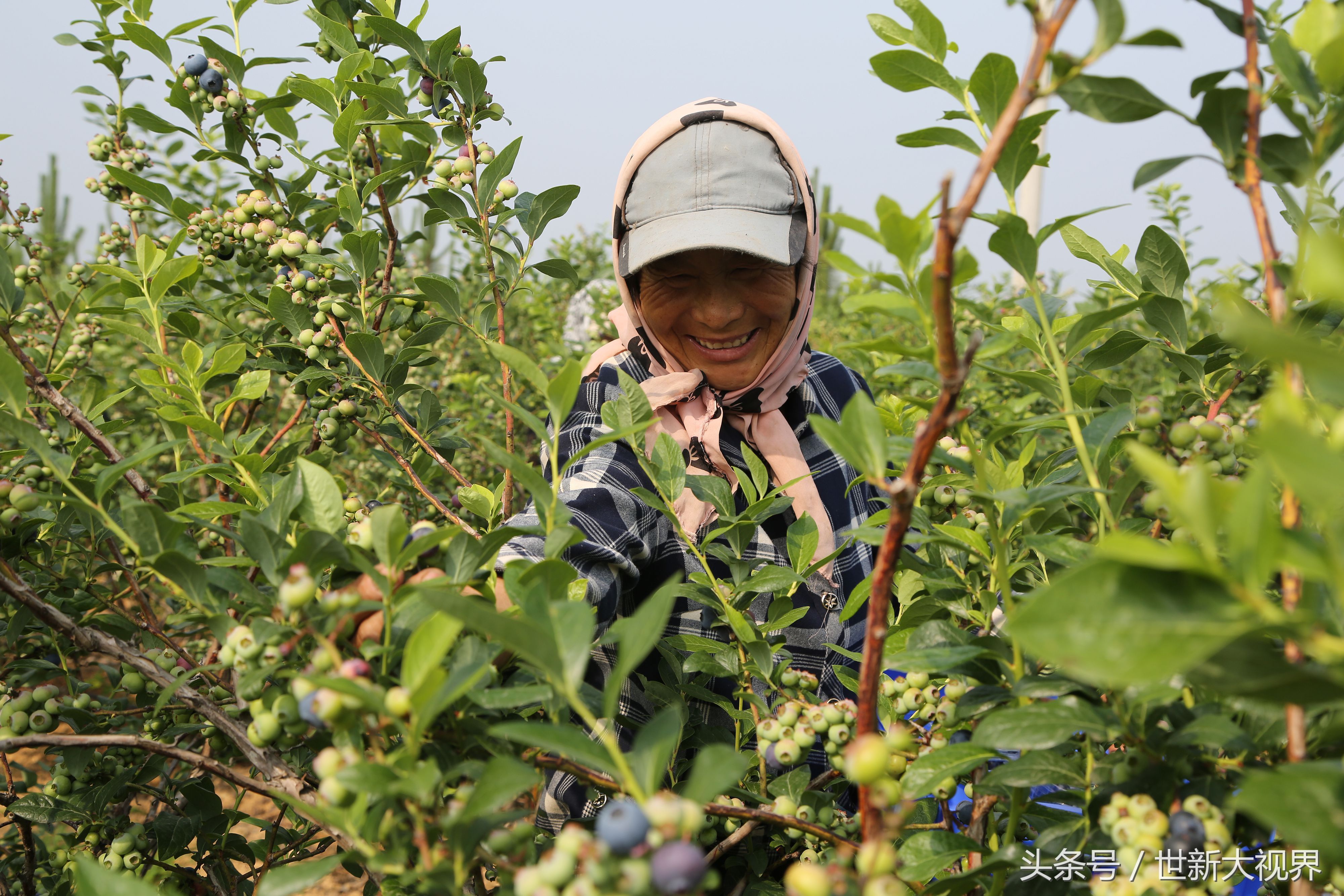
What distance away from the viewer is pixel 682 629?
5.07 feet

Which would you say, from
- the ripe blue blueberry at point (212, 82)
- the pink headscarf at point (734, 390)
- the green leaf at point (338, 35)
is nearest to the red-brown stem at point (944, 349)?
the pink headscarf at point (734, 390)

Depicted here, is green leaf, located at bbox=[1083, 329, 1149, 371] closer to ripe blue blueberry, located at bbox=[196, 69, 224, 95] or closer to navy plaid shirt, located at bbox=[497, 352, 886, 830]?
navy plaid shirt, located at bbox=[497, 352, 886, 830]

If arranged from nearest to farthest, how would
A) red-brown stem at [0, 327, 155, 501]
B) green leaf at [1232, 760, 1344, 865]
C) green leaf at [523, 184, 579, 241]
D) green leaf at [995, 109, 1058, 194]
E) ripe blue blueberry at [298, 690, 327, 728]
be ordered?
green leaf at [1232, 760, 1344, 865] < ripe blue blueberry at [298, 690, 327, 728] < green leaf at [995, 109, 1058, 194] < red-brown stem at [0, 327, 155, 501] < green leaf at [523, 184, 579, 241]

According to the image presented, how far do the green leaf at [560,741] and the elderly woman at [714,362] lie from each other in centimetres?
85

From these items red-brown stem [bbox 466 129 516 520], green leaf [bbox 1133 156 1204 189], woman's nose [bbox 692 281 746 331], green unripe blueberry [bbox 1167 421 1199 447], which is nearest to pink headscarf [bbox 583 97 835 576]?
woman's nose [bbox 692 281 746 331]

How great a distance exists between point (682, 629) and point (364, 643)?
925mm

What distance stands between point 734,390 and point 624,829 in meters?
1.37

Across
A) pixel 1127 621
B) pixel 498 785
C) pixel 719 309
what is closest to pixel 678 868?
pixel 498 785

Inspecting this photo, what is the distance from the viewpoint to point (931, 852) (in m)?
0.71

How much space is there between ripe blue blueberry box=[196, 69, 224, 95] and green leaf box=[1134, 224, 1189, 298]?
5.06 ft

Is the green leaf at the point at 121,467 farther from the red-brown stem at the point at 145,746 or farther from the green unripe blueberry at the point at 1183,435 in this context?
the green unripe blueberry at the point at 1183,435

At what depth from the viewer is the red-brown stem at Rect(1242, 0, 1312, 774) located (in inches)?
20.8

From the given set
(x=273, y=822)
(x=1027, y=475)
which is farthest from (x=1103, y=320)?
(x=273, y=822)

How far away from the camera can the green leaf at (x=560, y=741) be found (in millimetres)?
492
